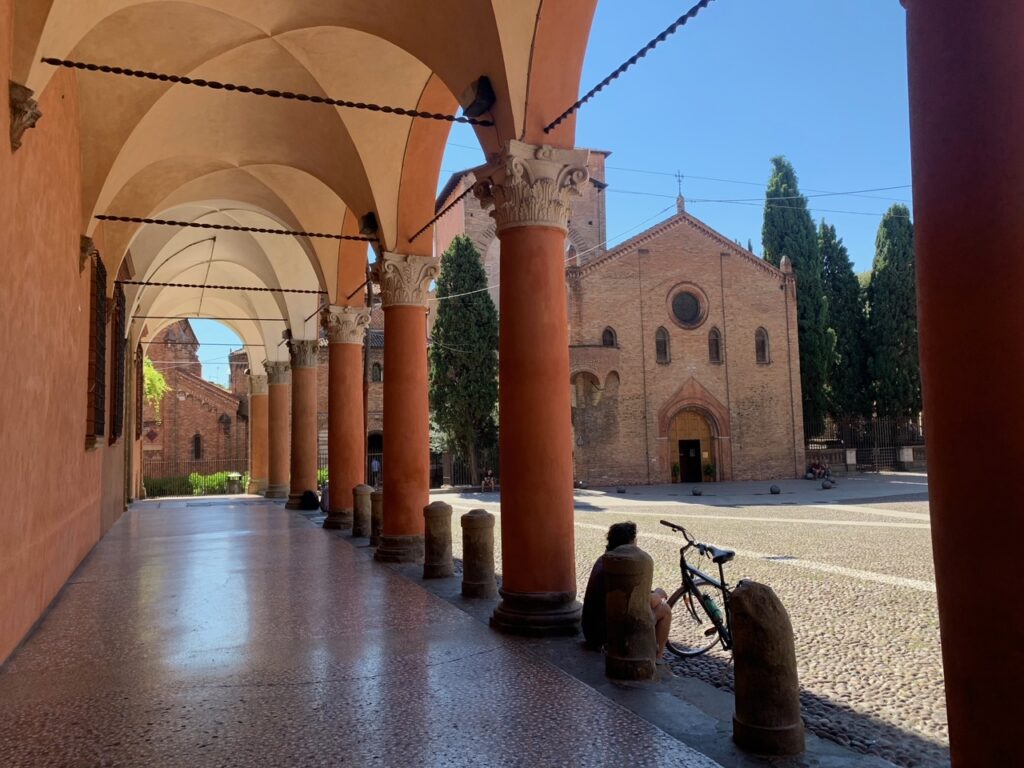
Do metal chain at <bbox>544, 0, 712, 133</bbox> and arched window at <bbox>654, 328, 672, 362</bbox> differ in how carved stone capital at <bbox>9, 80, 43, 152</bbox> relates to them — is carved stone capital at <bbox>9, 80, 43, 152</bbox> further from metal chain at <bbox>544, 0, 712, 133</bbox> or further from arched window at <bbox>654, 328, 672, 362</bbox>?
arched window at <bbox>654, 328, 672, 362</bbox>

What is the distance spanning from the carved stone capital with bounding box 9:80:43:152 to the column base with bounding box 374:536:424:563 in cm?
520

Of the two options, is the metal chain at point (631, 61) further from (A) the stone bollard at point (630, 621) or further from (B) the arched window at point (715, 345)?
(B) the arched window at point (715, 345)

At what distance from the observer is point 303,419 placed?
15680 mm

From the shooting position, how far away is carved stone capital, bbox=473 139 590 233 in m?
5.42

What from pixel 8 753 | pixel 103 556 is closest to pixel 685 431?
pixel 103 556

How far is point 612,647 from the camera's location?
4086mm

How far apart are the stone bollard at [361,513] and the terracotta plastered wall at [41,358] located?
3.44 metres

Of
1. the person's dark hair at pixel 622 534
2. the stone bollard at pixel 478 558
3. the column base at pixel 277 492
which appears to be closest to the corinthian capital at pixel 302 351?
the column base at pixel 277 492

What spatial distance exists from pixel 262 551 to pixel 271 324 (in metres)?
11.3

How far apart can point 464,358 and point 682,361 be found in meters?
8.74

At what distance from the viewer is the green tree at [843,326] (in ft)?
115

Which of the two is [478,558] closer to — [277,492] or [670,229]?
[277,492]

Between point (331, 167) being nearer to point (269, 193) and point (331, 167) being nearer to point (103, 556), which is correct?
point (269, 193)

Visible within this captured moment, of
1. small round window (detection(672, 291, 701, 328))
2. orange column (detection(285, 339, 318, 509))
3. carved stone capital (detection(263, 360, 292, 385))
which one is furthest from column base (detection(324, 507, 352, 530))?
small round window (detection(672, 291, 701, 328))
